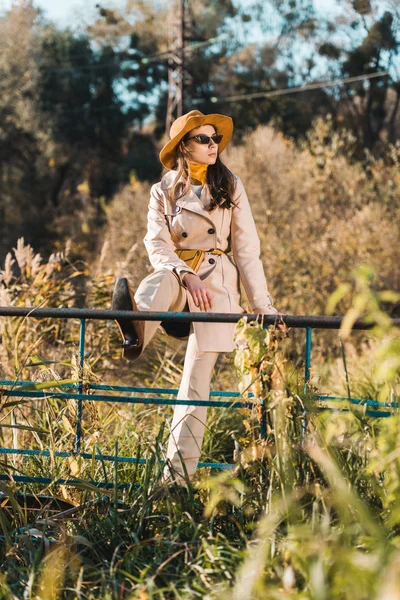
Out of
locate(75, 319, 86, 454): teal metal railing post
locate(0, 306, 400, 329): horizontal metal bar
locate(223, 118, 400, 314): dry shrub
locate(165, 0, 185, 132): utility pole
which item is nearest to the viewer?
locate(0, 306, 400, 329): horizontal metal bar

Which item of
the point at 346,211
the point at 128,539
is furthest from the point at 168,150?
the point at 346,211

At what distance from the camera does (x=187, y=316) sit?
281 cm

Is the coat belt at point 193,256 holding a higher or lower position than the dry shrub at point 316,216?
lower

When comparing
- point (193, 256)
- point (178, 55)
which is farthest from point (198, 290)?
point (178, 55)

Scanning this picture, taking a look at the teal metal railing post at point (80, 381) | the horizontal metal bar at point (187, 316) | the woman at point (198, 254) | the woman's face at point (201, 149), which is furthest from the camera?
the woman's face at point (201, 149)

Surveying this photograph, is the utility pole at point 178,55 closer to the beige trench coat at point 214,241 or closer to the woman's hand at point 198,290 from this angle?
the beige trench coat at point 214,241

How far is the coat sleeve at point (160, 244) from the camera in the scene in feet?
11.5

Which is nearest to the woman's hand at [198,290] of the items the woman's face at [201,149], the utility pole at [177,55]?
the woman's face at [201,149]

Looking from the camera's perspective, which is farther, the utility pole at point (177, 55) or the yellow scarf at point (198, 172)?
the utility pole at point (177, 55)

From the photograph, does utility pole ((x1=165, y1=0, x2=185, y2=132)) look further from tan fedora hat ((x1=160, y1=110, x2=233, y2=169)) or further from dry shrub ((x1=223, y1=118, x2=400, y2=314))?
tan fedora hat ((x1=160, y1=110, x2=233, y2=169))

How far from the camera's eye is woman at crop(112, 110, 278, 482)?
3.38 metres

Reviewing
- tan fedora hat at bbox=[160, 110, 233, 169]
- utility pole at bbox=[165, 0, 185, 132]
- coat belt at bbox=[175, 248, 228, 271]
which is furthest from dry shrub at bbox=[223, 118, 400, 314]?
coat belt at bbox=[175, 248, 228, 271]

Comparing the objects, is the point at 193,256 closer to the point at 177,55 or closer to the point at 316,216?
the point at 316,216

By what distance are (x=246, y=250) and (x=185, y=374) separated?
66 cm
